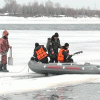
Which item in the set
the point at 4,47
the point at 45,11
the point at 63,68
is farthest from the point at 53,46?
the point at 45,11

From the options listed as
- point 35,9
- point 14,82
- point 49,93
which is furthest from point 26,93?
point 35,9

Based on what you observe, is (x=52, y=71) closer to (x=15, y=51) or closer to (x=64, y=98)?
(x=64, y=98)

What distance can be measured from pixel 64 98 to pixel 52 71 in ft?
9.72

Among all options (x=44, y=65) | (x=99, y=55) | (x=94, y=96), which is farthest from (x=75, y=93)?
(x=99, y=55)

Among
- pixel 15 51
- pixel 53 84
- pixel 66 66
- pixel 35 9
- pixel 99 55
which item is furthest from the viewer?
pixel 35 9

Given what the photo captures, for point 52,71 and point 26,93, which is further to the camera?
point 52,71

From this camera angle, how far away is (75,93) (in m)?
8.67

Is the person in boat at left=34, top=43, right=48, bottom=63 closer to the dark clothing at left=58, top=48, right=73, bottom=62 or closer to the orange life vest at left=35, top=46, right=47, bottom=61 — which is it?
the orange life vest at left=35, top=46, right=47, bottom=61

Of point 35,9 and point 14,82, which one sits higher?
point 35,9

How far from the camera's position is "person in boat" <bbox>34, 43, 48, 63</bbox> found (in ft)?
36.6

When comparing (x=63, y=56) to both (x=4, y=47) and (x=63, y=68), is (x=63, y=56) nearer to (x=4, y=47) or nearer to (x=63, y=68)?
(x=63, y=68)

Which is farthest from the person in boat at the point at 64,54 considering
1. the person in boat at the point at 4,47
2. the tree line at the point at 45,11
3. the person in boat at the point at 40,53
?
the tree line at the point at 45,11

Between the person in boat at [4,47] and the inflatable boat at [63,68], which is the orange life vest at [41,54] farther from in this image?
the person in boat at [4,47]

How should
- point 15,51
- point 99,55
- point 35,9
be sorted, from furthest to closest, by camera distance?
1. point 35,9
2. point 15,51
3. point 99,55
